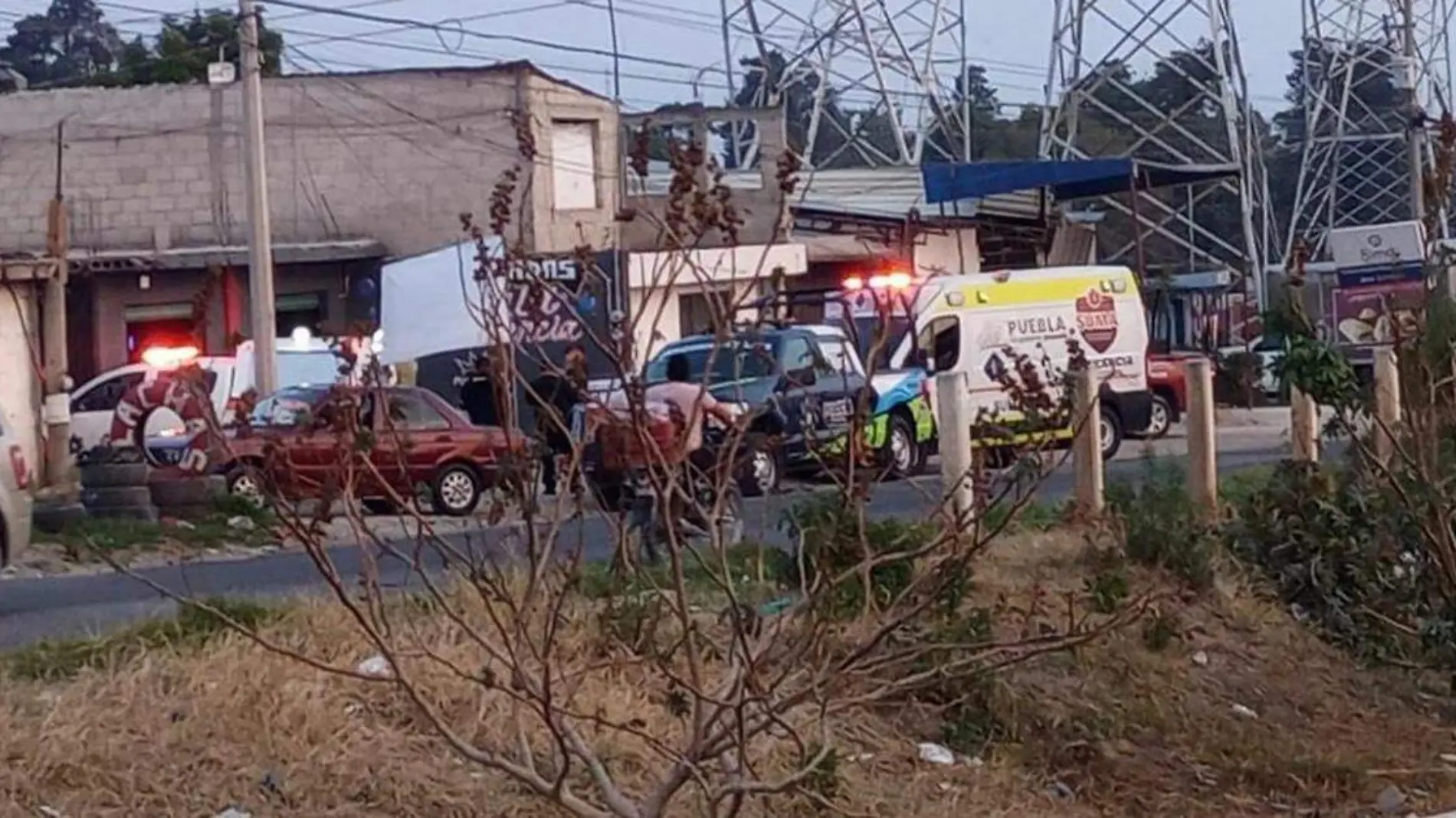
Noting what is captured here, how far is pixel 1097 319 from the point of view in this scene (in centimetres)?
2953

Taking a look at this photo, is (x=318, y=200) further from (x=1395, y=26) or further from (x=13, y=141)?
(x=1395, y=26)

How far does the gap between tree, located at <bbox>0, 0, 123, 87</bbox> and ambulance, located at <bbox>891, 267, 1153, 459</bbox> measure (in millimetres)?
33964

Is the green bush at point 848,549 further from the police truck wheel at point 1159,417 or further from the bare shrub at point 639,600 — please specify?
the police truck wheel at point 1159,417

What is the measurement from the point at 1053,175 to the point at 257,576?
26.7 meters

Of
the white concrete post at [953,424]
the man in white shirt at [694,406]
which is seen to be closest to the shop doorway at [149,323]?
the white concrete post at [953,424]

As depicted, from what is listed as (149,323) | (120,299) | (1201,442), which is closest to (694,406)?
(1201,442)

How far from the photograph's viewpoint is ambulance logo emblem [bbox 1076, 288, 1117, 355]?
29.2 meters

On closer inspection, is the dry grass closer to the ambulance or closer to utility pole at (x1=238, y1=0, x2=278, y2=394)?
the ambulance

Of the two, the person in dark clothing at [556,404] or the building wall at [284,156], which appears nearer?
the person in dark clothing at [556,404]

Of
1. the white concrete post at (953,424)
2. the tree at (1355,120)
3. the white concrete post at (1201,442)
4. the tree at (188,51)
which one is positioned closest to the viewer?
the white concrete post at (953,424)

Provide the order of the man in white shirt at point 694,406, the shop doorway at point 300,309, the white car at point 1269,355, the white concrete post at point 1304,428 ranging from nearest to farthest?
the man in white shirt at point 694,406
the white car at point 1269,355
the white concrete post at point 1304,428
the shop doorway at point 300,309

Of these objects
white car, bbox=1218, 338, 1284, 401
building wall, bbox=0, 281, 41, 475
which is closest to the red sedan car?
white car, bbox=1218, 338, 1284, 401

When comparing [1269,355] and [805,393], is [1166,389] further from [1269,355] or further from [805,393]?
[805,393]

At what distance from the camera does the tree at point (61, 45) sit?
58.8 metres
